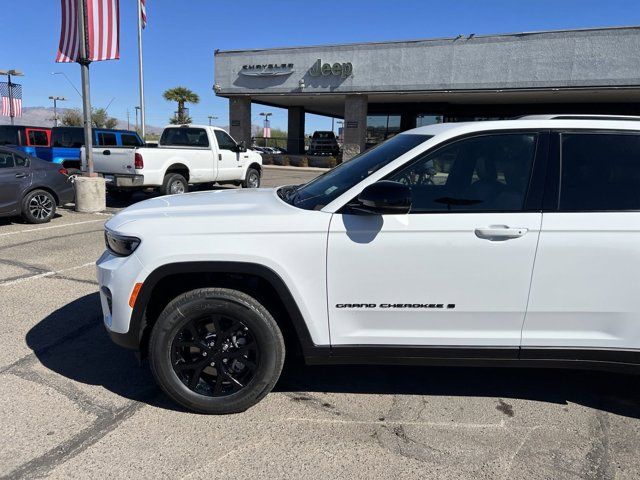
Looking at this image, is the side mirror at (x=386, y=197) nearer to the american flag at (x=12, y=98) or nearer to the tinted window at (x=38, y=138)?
the tinted window at (x=38, y=138)

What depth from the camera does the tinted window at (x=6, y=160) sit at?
343 inches

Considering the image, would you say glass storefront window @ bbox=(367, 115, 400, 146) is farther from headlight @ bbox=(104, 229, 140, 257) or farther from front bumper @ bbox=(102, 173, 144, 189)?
headlight @ bbox=(104, 229, 140, 257)

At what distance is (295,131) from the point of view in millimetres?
33656

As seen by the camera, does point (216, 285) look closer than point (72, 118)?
Yes

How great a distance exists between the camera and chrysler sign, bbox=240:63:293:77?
2639 cm

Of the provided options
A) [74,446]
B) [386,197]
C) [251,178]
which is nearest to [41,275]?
[74,446]

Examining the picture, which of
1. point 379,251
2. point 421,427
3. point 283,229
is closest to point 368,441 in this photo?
point 421,427

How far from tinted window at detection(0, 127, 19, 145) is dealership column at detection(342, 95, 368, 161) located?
15.8 metres

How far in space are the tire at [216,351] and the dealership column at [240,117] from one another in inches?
1045

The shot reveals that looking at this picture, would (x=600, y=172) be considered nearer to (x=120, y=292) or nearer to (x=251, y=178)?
(x=120, y=292)

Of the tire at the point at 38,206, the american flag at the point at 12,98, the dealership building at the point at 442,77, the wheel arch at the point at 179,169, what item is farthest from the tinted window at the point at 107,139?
the american flag at the point at 12,98

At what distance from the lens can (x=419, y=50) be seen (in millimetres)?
23438

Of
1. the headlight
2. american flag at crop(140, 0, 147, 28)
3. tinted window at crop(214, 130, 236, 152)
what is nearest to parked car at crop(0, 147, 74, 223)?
tinted window at crop(214, 130, 236, 152)

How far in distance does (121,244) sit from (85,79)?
953cm
